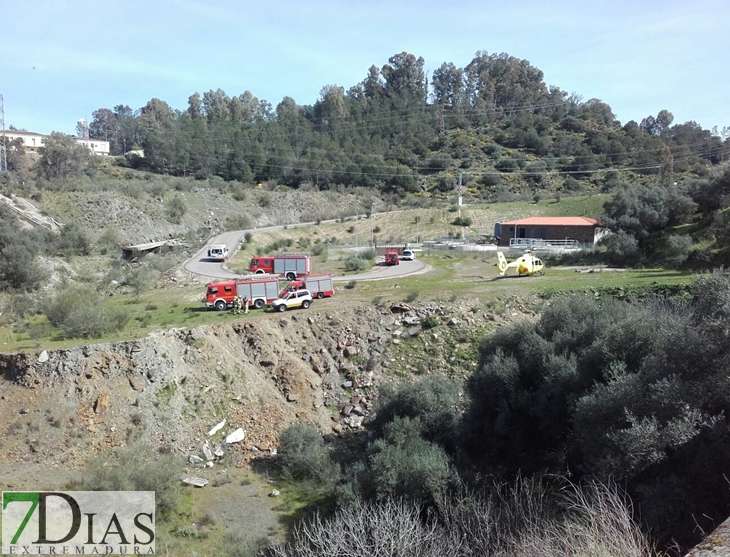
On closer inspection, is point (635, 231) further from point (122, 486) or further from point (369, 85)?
point (369, 85)

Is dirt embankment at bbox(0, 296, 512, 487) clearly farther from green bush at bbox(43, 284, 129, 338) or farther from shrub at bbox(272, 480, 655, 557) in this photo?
shrub at bbox(272, 480, 655, 557)

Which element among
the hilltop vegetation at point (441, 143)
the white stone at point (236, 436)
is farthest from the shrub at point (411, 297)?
the hilltop vegetation at point (441, 143)

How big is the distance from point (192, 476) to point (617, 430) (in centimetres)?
1281

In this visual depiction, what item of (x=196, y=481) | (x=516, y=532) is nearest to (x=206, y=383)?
(x=196, y=481)

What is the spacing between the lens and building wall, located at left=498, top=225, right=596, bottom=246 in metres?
50.1

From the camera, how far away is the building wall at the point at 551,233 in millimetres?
50125

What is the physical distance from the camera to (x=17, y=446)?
57.1 ft

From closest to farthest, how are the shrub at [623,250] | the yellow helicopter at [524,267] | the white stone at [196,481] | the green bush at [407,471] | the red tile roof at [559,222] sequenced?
the green bush at [407,471]
the white stone at [196,481]
the yellow helicopter at [524,267]
the shrub at [623,250]
the red tile roof at [559,222]

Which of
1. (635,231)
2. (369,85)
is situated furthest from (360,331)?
(369,85)

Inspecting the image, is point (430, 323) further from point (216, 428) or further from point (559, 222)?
point (559, 222)

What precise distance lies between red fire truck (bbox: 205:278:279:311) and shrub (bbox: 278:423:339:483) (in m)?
9.37

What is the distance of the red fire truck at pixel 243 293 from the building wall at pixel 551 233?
3248 cm

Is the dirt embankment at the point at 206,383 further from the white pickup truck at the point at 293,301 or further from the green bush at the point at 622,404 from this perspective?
the green bush at the point at 622,404

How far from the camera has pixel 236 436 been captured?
773 inches
